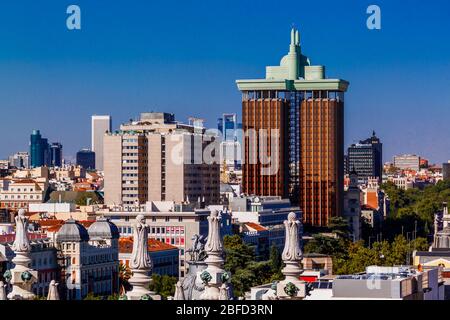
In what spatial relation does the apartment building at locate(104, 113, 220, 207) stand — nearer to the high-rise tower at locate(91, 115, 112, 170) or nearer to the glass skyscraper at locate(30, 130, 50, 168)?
the high-rise tower at locate(91, 115, 112, 170)

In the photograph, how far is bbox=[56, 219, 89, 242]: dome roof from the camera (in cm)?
4603

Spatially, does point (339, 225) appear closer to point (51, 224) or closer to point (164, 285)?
point (51, 224)

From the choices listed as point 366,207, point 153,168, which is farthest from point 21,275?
point 366,207

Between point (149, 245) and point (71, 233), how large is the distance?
7.05 meters

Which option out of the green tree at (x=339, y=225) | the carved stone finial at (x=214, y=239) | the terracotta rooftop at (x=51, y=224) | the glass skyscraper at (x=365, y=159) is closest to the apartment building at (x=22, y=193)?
the green tree at (x=339, y=225)

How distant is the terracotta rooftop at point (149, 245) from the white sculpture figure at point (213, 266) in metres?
27.2

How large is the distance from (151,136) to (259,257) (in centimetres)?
1497

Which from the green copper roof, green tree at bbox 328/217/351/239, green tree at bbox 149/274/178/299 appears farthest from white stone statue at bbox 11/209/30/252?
the green copper roof

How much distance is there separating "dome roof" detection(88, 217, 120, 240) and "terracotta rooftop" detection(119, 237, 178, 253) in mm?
428

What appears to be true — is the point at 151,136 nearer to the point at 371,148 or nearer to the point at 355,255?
the point at 355,255

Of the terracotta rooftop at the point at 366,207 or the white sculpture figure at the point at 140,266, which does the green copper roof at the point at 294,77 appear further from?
the white sculpture figure at the point at 140,266

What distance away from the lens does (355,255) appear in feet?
166

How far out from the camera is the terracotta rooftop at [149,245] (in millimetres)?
49969
